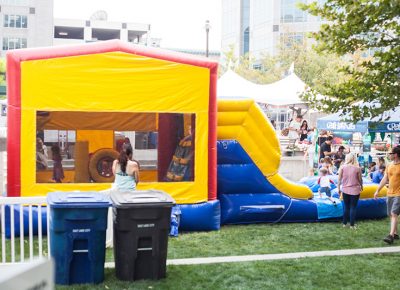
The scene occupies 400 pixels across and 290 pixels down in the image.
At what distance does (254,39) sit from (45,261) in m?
87.2

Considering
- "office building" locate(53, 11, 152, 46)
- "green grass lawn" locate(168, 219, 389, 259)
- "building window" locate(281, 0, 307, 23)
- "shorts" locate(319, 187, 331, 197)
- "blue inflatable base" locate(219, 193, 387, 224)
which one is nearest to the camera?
"green grass lawn" locate(168, 219, 389, 259)

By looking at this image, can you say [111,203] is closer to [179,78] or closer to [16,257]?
[16,257]

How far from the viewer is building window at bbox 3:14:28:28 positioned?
241 feet

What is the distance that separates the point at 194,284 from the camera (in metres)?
6.98

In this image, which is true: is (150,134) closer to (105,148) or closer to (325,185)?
(105,148)

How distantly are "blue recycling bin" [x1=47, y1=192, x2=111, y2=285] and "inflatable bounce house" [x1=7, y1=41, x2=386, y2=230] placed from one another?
10.2 feet

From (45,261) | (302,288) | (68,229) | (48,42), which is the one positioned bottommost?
(302,288)

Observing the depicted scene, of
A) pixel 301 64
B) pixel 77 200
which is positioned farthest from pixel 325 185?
pixel 301 64

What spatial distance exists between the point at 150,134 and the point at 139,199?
4.36 meters

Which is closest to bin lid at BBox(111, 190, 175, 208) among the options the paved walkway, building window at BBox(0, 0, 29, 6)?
the paved walkway

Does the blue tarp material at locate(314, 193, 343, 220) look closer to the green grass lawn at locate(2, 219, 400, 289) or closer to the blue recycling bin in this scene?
the green grass lawn at locate(2, 219, 400, 289)

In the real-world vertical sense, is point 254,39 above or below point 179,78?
above

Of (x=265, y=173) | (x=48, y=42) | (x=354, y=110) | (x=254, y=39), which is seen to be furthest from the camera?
(x=254, y=39)

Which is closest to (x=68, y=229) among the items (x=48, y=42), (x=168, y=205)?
(x=168, y=205)
